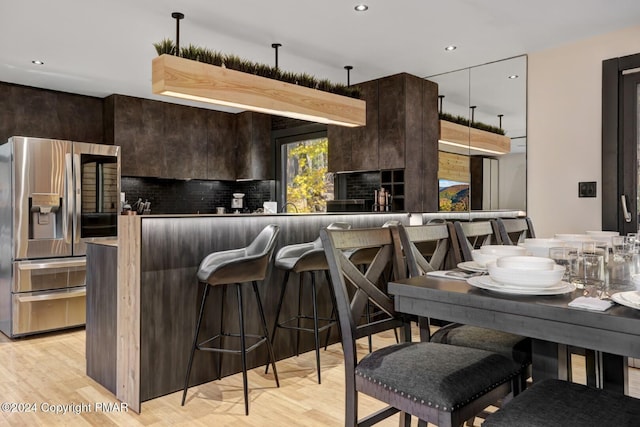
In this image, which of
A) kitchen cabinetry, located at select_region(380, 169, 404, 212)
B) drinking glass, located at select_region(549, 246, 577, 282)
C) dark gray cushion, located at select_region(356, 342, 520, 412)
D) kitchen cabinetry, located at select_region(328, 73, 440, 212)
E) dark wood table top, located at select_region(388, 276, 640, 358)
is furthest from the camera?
kitchen cabinetry, located at select_region(380, 169, 404, 212)

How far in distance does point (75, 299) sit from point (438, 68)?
4087 millimetres

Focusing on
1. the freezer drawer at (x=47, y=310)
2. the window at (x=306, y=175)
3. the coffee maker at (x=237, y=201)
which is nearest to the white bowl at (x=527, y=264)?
the freezer drawer at (x=47, y=310)

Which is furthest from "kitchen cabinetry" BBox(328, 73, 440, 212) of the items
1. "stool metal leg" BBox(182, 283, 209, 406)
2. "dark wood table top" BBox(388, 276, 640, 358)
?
"dark wood table top" BBox(388, 276, 640, 358)

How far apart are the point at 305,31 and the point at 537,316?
→ 119 inches

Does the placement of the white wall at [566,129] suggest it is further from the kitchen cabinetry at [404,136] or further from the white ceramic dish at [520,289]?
the white ceramic dish at [520,289]

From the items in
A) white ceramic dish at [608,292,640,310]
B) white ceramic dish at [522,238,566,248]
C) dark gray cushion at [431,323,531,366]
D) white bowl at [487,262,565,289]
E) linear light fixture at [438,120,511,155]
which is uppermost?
linear light fixture at [438,120,511,155]

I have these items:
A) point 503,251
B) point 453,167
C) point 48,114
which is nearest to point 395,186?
point 453,167

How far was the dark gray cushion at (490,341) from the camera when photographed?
1726mm

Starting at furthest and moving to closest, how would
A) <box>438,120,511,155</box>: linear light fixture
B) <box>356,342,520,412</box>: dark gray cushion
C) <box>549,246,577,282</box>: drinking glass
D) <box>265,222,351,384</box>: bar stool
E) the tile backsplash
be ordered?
1. the tile backsplash
2. <box>438,120,511,155</box>: linear light fixture
3. <box>265,222,351,384</box>: bar stool
4. <box>549,246,577,282</box>: drinking glass
5. <box>356,342,520,412</box>: dark gray cushion

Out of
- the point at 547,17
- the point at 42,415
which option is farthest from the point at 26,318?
the point at 547,17

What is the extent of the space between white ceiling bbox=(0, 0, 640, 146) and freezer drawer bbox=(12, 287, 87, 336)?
2124 millimetres

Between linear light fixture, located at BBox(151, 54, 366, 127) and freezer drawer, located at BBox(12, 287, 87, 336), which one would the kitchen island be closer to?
linear light fixture, located at BBox(151, 54, 366, 127)

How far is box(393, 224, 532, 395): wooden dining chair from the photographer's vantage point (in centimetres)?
172

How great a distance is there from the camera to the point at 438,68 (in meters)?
4.59
